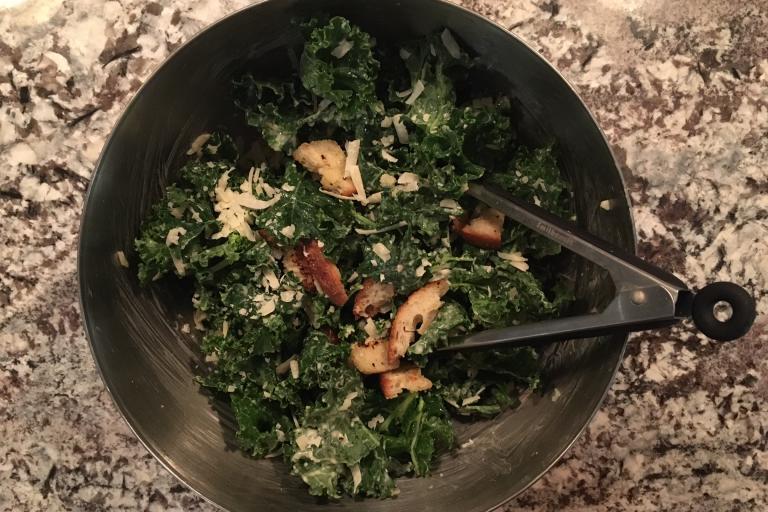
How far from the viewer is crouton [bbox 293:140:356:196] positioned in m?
1.39

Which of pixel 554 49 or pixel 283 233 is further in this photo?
pixel 554 49

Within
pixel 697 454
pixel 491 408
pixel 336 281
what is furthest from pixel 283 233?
pixel 697 454

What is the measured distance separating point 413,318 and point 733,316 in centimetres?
58

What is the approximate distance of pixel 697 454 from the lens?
62.3 inches

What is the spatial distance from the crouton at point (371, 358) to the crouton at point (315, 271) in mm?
103

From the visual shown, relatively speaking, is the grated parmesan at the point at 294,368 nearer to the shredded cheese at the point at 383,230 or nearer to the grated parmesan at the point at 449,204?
the shredded cheese at the point at 383,230

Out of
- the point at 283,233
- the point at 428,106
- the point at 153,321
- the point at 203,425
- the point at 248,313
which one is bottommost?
the point at 203,425

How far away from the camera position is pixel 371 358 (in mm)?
1401

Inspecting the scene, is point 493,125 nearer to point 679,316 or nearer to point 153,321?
point 679,316

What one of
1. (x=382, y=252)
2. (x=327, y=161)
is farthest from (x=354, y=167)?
(x=382, y=252)

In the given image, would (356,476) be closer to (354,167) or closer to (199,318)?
(199,318)

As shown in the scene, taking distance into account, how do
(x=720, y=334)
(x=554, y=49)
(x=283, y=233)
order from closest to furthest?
(x=720, y=334), (x=283, y=233), (x=554, y=49)

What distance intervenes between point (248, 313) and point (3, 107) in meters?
0.80

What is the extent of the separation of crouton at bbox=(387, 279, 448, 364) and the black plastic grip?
49 centimetres
